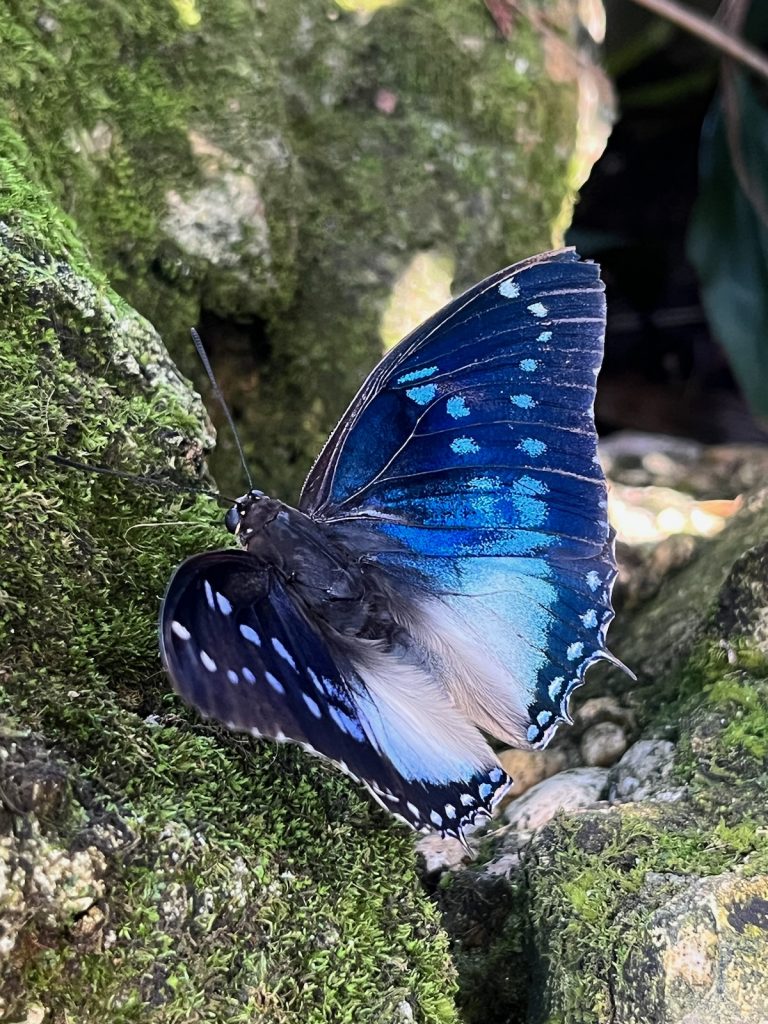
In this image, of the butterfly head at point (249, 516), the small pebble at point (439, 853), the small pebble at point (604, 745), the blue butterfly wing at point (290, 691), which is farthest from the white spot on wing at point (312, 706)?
the small pebble at point (604, 745)

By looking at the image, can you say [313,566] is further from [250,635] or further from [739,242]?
[739,242]

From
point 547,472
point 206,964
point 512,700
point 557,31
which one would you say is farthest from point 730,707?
point 557,31

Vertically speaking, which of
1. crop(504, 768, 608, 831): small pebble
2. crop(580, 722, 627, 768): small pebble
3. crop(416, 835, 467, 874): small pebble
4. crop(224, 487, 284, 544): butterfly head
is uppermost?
crop(224, 487, 284, 544): butterfly head

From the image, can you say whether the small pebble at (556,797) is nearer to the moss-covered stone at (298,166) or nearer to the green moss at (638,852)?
the green moss at (638,852)

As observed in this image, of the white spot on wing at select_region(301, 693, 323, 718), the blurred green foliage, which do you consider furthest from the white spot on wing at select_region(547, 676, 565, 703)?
the blurred green foliage

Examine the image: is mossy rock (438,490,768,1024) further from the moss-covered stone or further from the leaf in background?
the leaf in background

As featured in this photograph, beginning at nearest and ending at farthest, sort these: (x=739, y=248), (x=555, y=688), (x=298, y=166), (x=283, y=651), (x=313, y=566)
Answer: (x=283, y=651) < (x=313, y=566) < (x=555, y=688) < (x=298, y=166) < (x=739, y=248)

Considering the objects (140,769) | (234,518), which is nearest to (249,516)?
(234,518)

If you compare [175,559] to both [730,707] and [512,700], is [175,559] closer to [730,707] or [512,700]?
[512,700]
